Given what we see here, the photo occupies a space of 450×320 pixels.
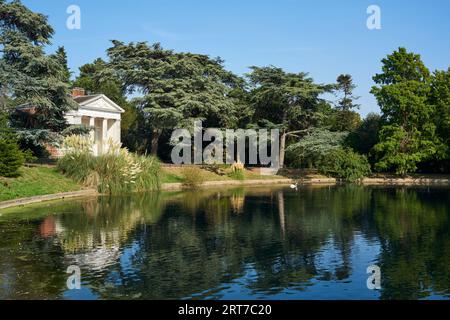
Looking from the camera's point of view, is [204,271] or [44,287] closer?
[44,287]

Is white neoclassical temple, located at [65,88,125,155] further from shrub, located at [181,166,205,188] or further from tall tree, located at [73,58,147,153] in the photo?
shrub, located at [181,166,205,188]

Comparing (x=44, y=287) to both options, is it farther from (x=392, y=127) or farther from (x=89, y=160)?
(x=392, y=127)


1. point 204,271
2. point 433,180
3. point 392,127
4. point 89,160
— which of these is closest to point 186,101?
point 89,160

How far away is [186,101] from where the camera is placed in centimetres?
4084

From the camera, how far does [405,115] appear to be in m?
42.2

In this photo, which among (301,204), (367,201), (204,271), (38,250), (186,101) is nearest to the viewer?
(204,271)

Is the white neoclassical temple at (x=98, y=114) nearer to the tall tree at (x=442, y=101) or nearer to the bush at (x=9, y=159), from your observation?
the bush at (x=9, y=159)

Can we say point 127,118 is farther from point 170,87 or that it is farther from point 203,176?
point 203,176

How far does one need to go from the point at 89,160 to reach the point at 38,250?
1589 centimetres

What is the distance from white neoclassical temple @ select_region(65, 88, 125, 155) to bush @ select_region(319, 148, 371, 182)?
18.9 meters

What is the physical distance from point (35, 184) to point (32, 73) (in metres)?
8.85

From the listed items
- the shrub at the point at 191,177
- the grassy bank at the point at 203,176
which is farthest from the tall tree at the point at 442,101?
the shrub at the point at 191,177

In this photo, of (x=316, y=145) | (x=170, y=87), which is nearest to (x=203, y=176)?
(x=170, y=87)

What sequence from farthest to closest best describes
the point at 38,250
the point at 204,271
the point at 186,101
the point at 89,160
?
1. the point at 186,101
2. the point at 89,160
3. the point at 38,250
4. the point at 204,271
